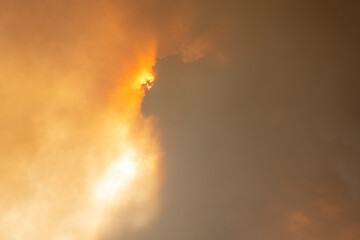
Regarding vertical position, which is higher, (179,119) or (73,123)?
(73,123)

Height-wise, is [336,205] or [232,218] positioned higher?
[232,218]

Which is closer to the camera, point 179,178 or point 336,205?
point 336,205

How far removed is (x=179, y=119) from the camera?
5.80 m

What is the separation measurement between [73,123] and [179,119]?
174 centimetres

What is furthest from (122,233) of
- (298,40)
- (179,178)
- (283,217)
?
(298,40)

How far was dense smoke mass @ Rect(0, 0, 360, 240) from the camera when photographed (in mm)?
5488

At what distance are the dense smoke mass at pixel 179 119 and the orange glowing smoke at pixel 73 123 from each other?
0.02 metres

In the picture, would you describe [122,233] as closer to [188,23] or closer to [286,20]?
[188,23]

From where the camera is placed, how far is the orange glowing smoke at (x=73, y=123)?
546 centimetres

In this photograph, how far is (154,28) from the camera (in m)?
5.69

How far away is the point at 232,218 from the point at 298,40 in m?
3.12

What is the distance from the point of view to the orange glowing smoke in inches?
215

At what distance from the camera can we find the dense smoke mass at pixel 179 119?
216 inches

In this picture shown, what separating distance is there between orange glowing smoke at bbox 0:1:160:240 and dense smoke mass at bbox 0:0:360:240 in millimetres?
17
